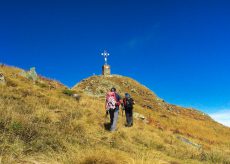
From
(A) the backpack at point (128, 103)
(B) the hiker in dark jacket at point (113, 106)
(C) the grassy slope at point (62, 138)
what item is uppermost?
(A) the backpack at point (128, 103)

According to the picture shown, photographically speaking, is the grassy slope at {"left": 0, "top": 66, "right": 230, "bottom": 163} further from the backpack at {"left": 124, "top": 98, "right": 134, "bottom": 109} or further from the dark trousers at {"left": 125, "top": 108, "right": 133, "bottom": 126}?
the backpack at {"left": 124, "top": 98, "right": 134, "bottom": 109}

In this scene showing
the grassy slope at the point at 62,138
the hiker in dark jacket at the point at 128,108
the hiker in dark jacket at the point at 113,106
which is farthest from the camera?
the hiker in dark jacket at the point at 128,108

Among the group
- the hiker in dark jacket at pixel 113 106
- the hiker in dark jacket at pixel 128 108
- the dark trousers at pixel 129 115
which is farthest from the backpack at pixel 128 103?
the hiker in dark jacket at pixel 113 106

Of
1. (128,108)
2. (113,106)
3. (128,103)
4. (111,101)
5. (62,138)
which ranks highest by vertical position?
(128,103)

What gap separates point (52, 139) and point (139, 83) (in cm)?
6457

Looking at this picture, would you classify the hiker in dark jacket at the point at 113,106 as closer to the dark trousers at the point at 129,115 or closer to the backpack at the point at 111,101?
the backpack at the point at 111,101

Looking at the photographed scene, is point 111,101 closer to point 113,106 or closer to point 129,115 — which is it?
point 113,106

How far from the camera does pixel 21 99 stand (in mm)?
17828

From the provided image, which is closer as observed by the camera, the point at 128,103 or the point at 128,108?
the point at 128,108

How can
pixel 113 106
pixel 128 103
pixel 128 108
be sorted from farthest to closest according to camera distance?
pixel 128 103, pixel 128 108, pixel 113 106

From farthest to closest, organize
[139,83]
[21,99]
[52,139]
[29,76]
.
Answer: [139,83] → [29,76] → [21,99] → [52,139]

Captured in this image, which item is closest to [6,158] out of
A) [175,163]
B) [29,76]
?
[175,163]

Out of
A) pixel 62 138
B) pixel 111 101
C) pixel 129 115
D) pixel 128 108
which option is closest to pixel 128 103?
pixel 128 108

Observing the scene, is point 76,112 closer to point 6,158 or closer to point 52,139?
point 52,139
